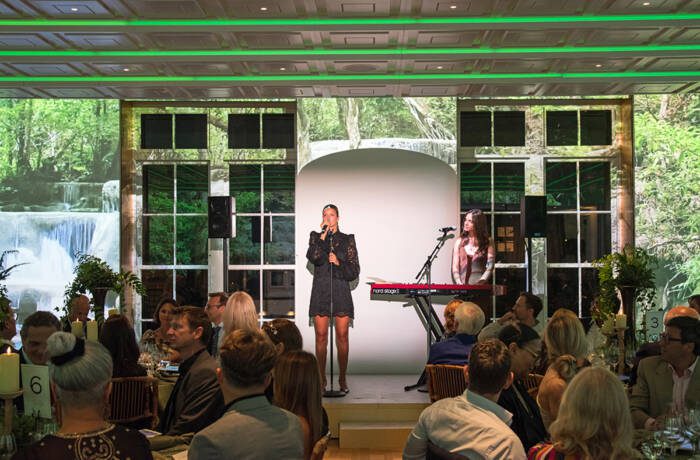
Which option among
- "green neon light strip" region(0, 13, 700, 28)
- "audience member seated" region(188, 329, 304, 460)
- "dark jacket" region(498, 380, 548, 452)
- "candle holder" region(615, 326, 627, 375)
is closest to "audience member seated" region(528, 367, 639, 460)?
"audience member seated" region(188, 329, 304, 460)

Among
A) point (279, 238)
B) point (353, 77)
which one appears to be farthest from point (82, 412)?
point (279, 238)

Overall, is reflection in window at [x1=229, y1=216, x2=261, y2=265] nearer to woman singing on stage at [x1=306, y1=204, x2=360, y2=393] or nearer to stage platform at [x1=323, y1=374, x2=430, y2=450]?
woman singing on stage at [x1=306, y1=204, x2=360, y2=393]

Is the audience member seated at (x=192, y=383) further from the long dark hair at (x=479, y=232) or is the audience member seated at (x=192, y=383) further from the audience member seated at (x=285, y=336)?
the long dark hair at (x=479, y=232)

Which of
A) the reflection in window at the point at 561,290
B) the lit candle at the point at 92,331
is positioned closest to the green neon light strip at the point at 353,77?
the reflection in window at the point at 561,290

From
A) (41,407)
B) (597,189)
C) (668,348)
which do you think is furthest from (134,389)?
(597,189)

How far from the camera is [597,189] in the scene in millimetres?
11523

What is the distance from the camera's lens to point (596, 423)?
9.14 feet

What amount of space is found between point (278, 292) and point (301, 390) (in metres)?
8.05

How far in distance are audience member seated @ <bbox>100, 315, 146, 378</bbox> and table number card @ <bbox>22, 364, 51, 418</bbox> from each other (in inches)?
78.6

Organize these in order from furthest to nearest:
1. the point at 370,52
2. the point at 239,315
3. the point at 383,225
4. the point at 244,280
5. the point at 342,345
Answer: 1. the point at 244,280
2. the point at 383,225
3. the point at 342,345
4. the point at 370,52
5. the point at 239,315

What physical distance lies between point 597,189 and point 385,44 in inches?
172

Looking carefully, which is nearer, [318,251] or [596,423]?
[596,423]

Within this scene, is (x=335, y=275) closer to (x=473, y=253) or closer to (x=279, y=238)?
(x=473, y=253)

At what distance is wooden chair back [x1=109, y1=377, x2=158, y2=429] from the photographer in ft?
17.8
